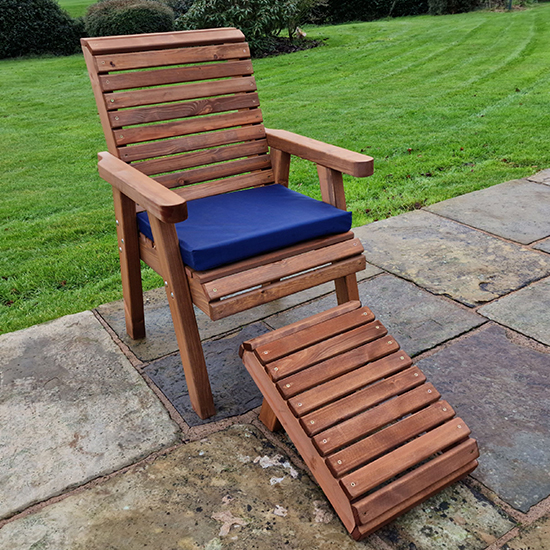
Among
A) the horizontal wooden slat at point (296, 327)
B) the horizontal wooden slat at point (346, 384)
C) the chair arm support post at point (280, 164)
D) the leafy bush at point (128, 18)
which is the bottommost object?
the horizontal wooden slat at point (346, 384)

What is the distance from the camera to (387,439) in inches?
71.1

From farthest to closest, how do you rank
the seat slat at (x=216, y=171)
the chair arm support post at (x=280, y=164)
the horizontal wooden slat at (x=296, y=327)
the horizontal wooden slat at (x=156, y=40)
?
the chair arm support post at (x=280, y=164) < the seat slat at (x=216, y=171) < the horizontal wooden slat at (x=156, y=40) < the horizontal wooden slat at (x=296, y=327)

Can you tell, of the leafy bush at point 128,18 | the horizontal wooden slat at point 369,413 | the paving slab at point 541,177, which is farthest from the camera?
the leafy bush at point 128,18

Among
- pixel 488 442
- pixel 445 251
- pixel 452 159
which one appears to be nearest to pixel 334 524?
pixel 488 442

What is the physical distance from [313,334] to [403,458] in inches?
21.1

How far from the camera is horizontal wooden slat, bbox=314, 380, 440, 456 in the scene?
1773 millimetres

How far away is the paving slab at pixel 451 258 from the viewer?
302cm

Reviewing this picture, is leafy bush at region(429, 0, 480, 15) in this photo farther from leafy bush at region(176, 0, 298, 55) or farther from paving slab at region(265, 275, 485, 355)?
paving slab at region(265, 275, 485, 355)

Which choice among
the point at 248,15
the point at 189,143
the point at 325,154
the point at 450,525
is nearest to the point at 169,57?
the point at 189,143

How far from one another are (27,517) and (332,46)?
38.3 feet

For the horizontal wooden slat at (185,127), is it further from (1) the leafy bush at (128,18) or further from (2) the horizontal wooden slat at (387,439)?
(1) the leafy bush at (128,18)

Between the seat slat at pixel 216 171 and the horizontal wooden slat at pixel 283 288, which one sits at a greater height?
the seat slat at pixel 216 171

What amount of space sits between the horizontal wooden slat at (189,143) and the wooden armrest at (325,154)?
0.10 metres

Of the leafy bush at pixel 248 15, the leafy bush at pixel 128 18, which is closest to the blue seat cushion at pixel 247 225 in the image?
the leafy bush at pixel 248 15
